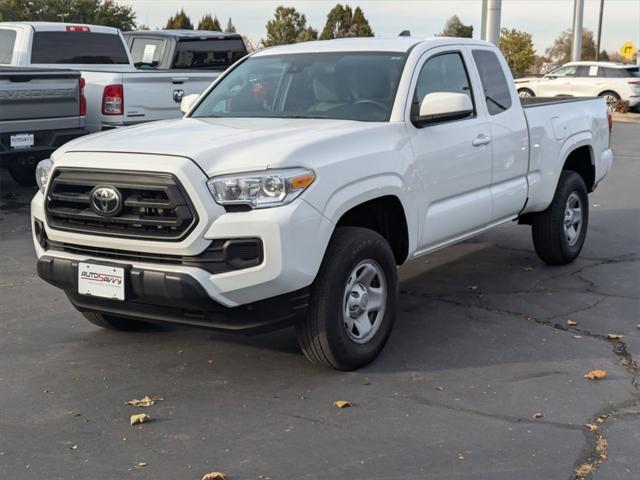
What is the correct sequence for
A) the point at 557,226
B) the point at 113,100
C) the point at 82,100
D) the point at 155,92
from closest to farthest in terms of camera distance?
the point at 557,226 → the point at 82,100 → the point at 113,100 → the point at 155,92

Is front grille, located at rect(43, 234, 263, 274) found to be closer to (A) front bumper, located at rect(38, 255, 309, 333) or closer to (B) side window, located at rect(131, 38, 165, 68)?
(A) front bumper, located at rect(38, 255, 309, 333)

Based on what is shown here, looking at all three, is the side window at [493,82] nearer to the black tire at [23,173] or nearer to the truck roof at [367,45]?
the truck roof at [367,45]

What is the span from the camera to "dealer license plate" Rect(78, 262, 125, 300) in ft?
15.3

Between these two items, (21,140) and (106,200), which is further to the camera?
(21,140)

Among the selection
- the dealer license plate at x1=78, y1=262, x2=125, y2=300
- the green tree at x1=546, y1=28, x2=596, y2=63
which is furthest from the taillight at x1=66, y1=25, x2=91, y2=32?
the green tree at x1=546, y1=28, x2=596, y2=63

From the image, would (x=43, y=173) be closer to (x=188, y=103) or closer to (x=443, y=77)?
(x=188, y=103)

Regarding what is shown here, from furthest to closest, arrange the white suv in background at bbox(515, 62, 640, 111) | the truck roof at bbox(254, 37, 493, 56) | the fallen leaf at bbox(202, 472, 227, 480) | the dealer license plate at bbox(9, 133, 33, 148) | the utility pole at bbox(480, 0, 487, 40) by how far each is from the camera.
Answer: the white suv in background at bbox(515, 62, 640, 111)
the utility pole at bbox(480, 0, 487, 40)
the dealer license plate at bbox(9, 133, 33, 148)
the truck roof at bbox(254, 37, 493, 56)
the fallen leaf at bbox(202, 472, 227, 480)

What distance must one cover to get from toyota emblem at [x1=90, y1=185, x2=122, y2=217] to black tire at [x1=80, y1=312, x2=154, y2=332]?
4.05 feet

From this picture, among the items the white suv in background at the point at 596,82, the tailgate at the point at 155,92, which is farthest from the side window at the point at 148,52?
the white suv in background at the point at 596,82

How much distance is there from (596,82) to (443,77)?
2311 cm

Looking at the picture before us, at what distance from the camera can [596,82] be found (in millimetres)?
27672

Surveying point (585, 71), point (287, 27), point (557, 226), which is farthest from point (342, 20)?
point (557, 226)

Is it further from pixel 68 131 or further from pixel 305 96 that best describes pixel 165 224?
pixel 68 131

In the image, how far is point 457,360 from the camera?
5.34 metres
